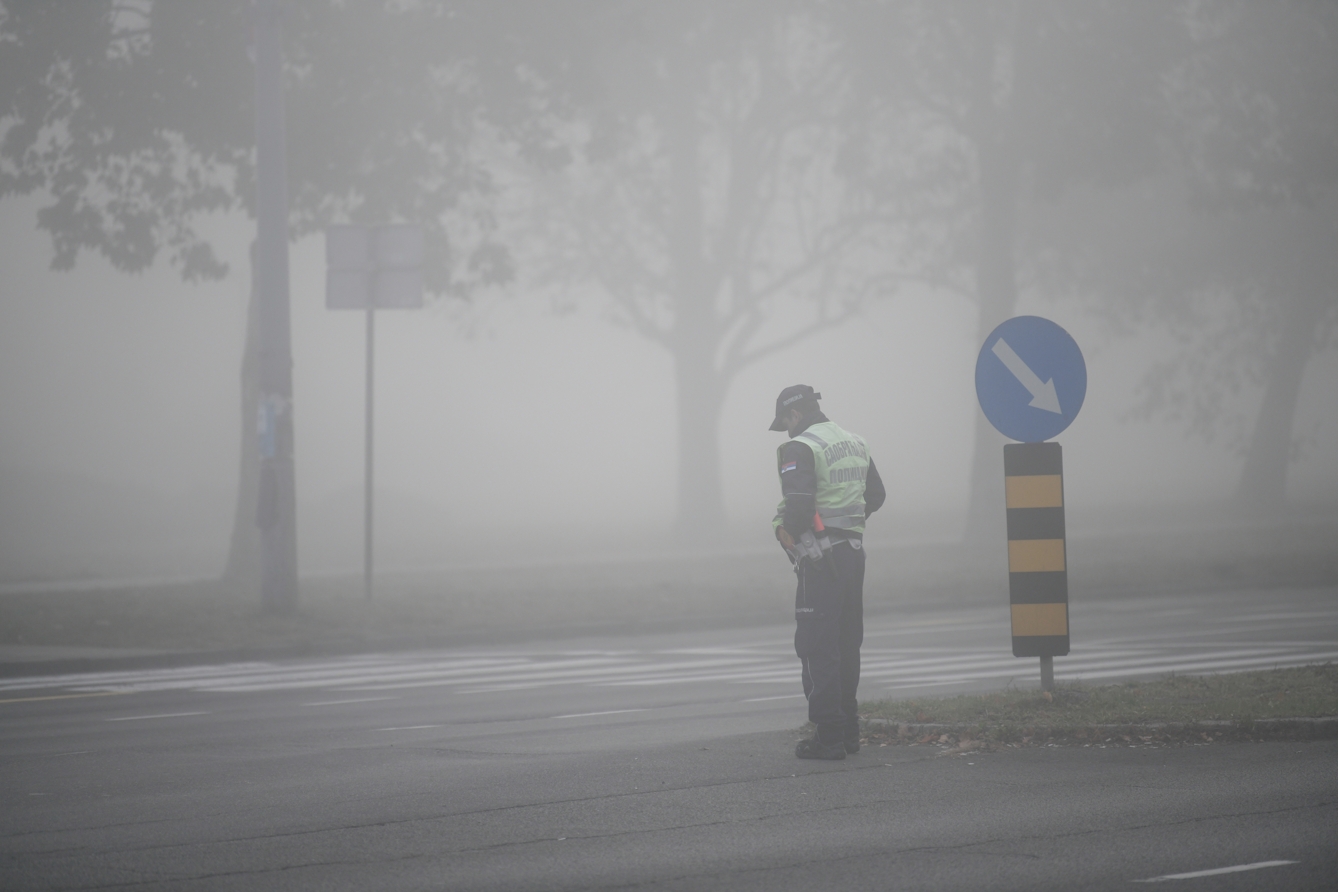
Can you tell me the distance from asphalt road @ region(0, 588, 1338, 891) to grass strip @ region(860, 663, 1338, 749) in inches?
8.7

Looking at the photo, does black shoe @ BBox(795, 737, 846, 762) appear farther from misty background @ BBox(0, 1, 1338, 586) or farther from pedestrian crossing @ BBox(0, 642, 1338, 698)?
misty background @ BBox(0, 1, 1338, 586)

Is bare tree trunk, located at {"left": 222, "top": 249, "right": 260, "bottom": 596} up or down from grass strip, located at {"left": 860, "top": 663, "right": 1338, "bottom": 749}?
up

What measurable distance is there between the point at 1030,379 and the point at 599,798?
155 inches

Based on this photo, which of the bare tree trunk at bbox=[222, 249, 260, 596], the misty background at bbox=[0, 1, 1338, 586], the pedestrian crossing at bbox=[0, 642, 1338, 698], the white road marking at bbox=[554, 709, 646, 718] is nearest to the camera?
the white road marking at bbox=[554, 709, 646, 718]

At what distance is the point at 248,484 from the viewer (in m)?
22.0

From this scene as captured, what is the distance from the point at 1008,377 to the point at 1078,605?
35.3 ft

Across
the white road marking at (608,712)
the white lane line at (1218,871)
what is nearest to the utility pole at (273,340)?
the white road marking at (608,712)

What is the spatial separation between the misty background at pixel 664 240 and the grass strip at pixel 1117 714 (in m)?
14.4

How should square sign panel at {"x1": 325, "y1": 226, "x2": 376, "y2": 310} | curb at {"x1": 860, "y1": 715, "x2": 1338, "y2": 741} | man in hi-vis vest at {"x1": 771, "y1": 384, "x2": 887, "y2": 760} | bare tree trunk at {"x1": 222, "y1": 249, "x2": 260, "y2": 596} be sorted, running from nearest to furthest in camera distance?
man in hi-vis vest at {"x1": 771, "y1": 384, "x2": 887, "y2": 760}, curb at {"x1": 860, "y1": 715, "x2": 1338, "y2": 741}, square sign panel at {"x1": 325, "y1": 226, "x2": 376, "y2": 310}, bare tree trunk at {"x1": 222, "y1": 249, "x2": 260, "y2": 596}

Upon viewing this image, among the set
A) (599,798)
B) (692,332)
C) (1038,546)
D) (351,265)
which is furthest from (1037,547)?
(692,332)

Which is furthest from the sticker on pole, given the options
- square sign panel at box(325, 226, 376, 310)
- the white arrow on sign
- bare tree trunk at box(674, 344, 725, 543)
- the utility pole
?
bare tree trunk at box(674, 344, 725, 543)

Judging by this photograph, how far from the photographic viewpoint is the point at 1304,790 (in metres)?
7.05

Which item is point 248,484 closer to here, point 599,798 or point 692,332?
point 692,332

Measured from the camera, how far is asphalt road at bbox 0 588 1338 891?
5.86 m
